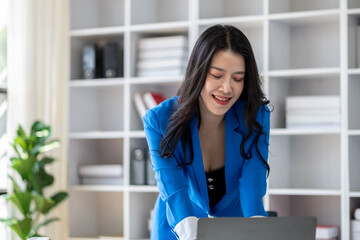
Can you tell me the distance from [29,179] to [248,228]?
7.61ft

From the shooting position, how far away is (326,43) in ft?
12.2

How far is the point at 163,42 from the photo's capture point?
12.4 feet

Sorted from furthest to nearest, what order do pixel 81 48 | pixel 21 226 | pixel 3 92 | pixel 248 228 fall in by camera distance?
pixel 81 48 < pixel 3 92 < pixel 21 226 < pixel 248 228

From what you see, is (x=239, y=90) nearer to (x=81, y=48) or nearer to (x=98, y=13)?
(x=81, y=48)

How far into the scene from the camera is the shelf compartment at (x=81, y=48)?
4026 mm

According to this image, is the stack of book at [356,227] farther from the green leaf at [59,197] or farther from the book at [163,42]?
the green leaf at [59,197]

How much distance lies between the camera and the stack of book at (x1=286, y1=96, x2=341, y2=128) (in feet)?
11.2

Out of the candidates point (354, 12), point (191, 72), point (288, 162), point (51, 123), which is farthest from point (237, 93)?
point (51, 123)

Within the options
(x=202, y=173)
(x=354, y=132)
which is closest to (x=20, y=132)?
(x=202, y=173)

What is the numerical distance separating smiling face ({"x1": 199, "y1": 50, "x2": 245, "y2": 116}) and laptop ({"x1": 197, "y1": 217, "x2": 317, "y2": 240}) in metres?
0.48

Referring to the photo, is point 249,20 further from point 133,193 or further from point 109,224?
point 109,224

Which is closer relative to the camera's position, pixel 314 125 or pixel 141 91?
pixel 314 125

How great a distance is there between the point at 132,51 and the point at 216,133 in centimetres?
201

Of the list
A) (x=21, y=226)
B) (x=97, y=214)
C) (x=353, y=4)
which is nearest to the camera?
(x=21, y=226)
